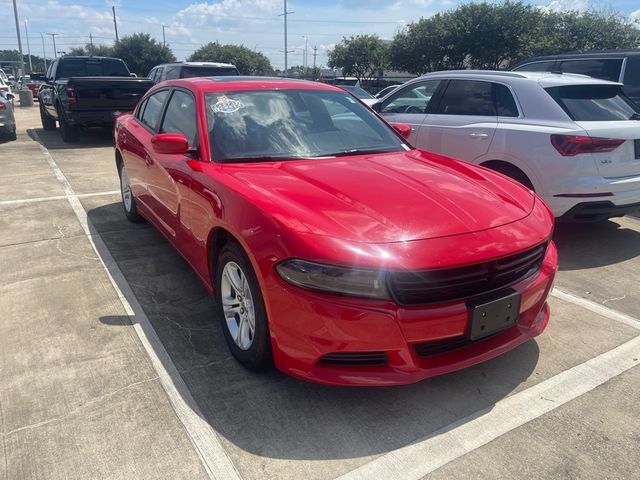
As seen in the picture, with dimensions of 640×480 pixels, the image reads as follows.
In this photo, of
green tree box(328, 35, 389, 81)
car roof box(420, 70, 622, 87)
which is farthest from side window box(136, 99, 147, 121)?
green tree box(328, 35, 389, 81)

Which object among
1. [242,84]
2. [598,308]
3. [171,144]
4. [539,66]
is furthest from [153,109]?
[539,66]

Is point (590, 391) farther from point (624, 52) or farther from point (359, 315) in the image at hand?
point (624, 52)

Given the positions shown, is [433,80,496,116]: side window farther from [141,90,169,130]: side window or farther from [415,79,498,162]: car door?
[141,90,169,130]: side window

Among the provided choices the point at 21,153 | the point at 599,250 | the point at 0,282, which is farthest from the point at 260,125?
the point at 21,153

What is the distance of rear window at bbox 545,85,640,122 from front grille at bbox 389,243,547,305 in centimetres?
290

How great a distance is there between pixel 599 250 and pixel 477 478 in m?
3.59

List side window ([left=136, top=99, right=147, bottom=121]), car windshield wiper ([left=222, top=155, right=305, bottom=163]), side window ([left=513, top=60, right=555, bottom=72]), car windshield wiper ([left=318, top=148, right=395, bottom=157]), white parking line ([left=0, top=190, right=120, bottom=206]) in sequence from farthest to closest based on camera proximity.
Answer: side window ([left=513, top=60, right=555, bottom=72]) → white parking line ([left=0, top=190, right=120, bottom=206]) → side window ([left=136, top=99, right=147, bottom=121]) → car windshield wiper ([left=318, top=148, right=395, bottom=157]) → car windshield wiper ([left=222, top=155, right=305, bottom=163])

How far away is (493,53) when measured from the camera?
35656mm

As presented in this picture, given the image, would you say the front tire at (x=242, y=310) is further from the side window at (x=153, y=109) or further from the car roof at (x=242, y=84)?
the side window at (x=153, y=109)

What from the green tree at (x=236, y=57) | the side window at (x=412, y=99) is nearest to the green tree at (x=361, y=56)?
the green tree at (x=236, y=57)

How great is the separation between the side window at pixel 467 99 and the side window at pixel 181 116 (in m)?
3.18

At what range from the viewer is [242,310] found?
2834 millimetres

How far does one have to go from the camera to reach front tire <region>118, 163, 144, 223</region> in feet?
17.6

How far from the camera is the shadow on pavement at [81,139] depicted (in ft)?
36.7
